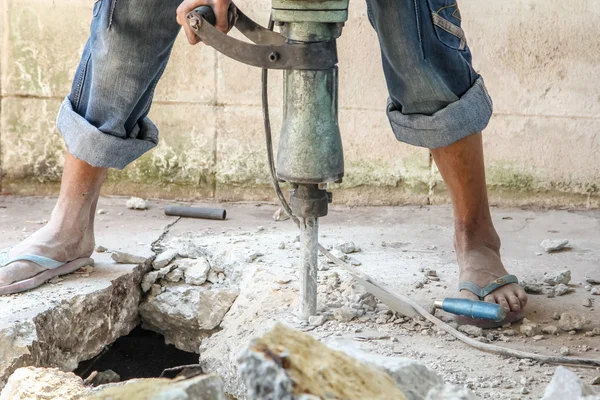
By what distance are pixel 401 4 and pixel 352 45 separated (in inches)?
55.0

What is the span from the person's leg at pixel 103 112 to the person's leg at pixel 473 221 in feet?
2.67

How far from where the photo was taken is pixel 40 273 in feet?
7.62

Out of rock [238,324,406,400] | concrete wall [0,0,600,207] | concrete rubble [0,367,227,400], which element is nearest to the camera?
rock [238,324,406,400]

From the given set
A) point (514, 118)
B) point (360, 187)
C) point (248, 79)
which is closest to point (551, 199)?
point (514, 118)

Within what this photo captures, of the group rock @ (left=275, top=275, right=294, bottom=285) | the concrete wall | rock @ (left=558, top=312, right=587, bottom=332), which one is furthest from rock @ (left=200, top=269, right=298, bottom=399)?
the concrete wall

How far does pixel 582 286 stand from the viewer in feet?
7.93

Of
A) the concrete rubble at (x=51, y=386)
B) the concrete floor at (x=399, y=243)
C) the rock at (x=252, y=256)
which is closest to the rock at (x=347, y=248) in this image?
the concrete floor at (x=399, y=243)

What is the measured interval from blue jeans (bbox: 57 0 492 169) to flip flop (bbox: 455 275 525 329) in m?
0.39

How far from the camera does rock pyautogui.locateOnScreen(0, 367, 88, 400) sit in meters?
1.69

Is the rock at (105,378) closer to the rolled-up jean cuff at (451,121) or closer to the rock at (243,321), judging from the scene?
the rock at (243,321)

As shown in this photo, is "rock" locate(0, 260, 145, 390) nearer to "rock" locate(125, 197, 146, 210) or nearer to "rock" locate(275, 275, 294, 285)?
"rock" locate(275, 275, 294, 285)

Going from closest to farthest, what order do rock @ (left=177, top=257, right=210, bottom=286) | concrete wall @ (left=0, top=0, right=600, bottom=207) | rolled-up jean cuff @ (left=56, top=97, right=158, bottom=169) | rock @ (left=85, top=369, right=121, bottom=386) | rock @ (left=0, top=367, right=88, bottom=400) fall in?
rock @ (left=0, top=367, right=88, bottom=400)
rolled-up jean cuff @ (left=56, top=97, right=158, bottom=169)
rock @ (left=85, top=369, right=121, bottom=386)
rock @ (left=177, top=257, right=210, bottom=286)
concrete wall @ (left=0, top=0, right=600, bottom=207)

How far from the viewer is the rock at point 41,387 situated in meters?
1.69

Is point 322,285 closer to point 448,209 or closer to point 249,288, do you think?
point 249,288
